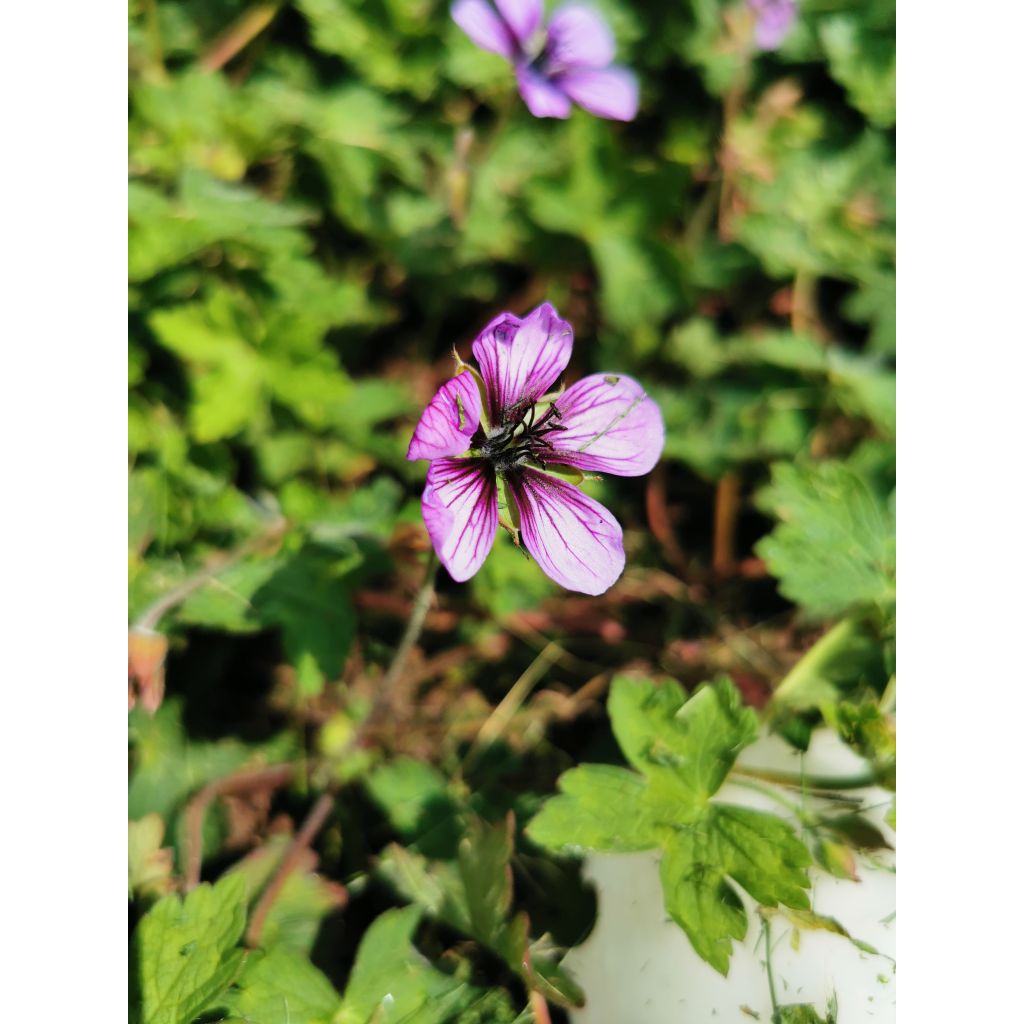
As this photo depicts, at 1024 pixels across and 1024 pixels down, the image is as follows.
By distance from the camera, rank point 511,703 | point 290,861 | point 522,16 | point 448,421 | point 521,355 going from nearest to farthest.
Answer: point 448,421
point 521,355
point 290,861
point 522,16
point 511,703

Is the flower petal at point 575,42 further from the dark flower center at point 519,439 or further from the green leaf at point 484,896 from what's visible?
the green leaf at point 484,896

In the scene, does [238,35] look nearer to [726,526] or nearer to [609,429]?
[609,429]

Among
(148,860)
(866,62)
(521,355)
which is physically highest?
(866,62)

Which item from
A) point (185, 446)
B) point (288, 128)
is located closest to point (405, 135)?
point (288, 128)

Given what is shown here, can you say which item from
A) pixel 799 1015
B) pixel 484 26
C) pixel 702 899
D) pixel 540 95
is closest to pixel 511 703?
pixel 702 899

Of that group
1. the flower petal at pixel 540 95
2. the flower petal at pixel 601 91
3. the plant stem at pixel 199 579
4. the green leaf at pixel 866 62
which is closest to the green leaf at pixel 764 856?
the plant stem at pixel 199 579
